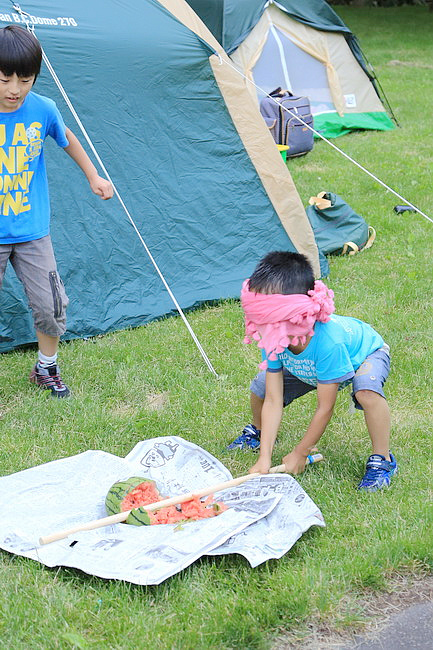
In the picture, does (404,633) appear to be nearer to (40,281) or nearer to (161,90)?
(40,281)

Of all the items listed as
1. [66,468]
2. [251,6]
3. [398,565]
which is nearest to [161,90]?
[66,468]

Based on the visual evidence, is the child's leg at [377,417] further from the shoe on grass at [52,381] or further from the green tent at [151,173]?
the green tent at [151,173]

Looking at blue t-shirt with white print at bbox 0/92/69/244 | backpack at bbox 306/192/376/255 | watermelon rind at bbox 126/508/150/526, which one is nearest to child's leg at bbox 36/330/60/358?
blue t-shirt with white print at bbox 0/92/69/244

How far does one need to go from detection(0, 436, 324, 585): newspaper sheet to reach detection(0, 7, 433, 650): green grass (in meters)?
0.06

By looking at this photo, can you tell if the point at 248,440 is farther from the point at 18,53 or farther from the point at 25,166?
the point at 18,53

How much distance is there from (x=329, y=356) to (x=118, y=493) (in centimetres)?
84

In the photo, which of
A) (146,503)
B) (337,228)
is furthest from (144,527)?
(337,228)

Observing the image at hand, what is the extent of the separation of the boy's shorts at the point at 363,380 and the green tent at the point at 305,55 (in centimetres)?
569

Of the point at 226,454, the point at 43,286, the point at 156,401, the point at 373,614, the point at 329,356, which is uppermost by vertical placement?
the point at 329,356

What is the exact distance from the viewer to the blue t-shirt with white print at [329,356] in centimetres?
270

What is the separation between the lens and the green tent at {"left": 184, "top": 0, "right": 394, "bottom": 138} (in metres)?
8.28

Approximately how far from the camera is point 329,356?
2.69 m

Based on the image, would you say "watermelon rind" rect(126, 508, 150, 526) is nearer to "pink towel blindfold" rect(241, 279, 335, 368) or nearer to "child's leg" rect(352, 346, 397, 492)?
"pink towel blindfold" rect(241, 279, 335, 368)

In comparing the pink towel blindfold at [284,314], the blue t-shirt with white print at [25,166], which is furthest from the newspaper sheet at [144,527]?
the blue t-shirt with white print at [25,166]
